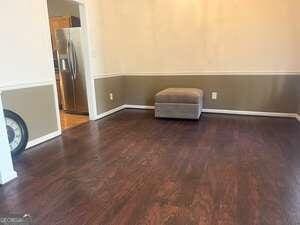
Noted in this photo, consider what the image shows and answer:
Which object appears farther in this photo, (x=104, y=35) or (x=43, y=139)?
(x=104, y=35)

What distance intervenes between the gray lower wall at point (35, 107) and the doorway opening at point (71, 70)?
0.71 metres

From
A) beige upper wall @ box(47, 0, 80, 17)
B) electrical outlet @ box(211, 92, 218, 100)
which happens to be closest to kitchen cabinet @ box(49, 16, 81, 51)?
beige upper wall @ box(47, 0, 80, 17)

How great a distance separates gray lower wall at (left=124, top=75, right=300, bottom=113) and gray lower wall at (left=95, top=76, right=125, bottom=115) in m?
0.55

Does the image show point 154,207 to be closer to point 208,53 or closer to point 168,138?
point 168,138

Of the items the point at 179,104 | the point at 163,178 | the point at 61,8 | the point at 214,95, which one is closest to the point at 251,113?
the point at 214,95

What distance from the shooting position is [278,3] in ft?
12.5

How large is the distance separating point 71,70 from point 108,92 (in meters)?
0.83

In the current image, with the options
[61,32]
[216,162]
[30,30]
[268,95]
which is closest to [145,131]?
[216,162]

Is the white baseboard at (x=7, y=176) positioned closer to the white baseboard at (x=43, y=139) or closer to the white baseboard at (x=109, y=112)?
the white baseboard at (x=43, y=139)

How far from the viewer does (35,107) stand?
3.05 m

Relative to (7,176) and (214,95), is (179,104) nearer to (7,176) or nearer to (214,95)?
(214,95)

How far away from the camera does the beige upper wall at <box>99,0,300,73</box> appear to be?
390 centimetres

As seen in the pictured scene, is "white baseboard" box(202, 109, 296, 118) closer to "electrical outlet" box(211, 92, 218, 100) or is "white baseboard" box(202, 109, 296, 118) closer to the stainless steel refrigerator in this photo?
"electrical outlet" box(211, 92, 218, 100)

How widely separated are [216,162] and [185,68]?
2563 mm
